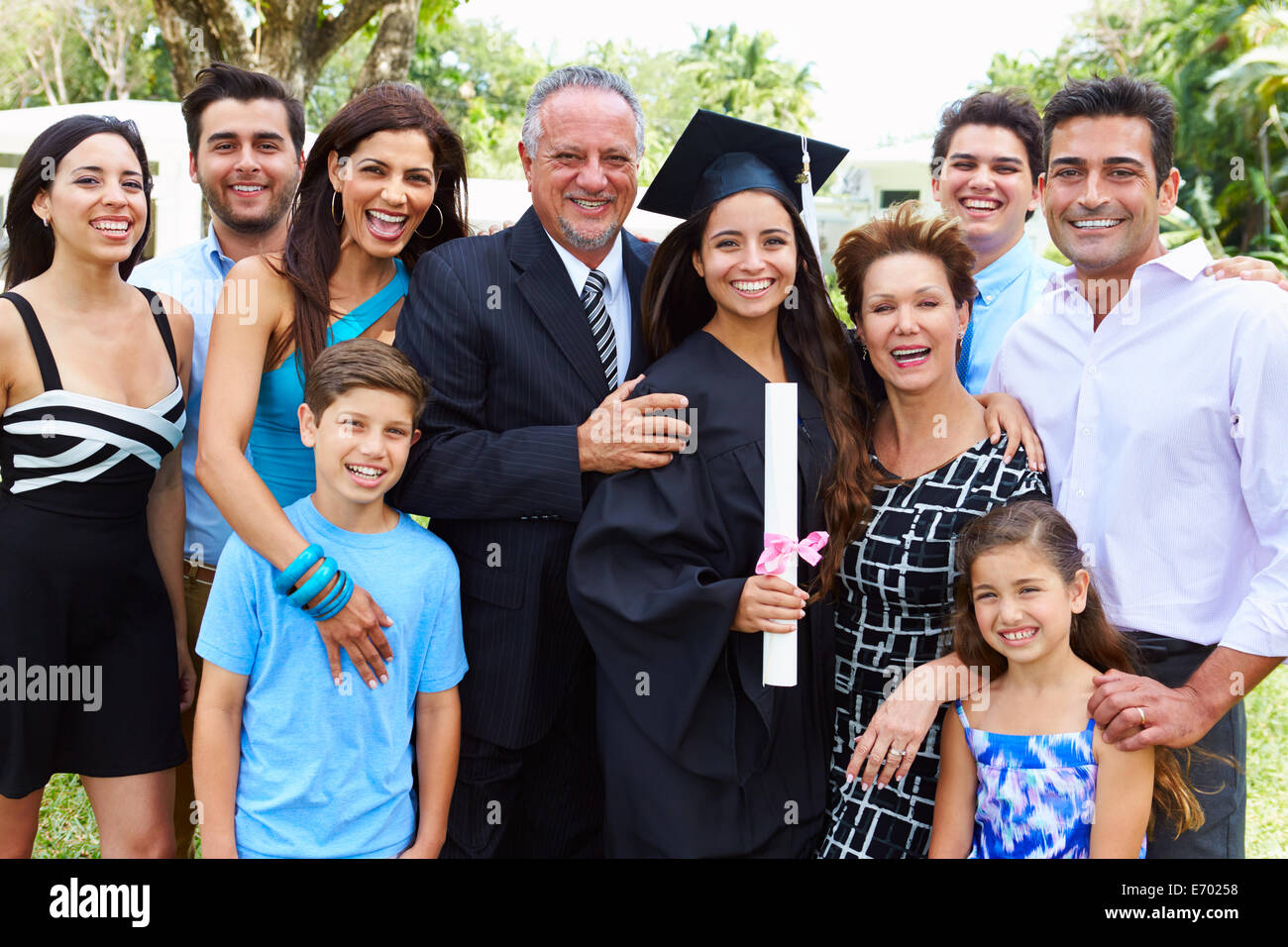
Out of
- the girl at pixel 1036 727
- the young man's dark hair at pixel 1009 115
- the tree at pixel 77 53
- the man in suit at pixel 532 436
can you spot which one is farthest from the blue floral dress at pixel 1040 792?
the tree at pixel 77 53

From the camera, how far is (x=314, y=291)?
306cm

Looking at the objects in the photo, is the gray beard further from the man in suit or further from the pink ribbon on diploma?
the pink ribbon on diploma

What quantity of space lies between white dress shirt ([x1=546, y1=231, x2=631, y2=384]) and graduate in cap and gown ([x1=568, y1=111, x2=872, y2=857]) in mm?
224

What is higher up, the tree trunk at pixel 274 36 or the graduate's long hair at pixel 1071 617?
the tree trunk at pixel 274 36

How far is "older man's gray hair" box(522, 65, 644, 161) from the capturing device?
3207 millimetres

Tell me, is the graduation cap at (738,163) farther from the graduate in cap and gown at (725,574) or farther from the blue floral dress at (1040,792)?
the blue floral dress at (1040,792)

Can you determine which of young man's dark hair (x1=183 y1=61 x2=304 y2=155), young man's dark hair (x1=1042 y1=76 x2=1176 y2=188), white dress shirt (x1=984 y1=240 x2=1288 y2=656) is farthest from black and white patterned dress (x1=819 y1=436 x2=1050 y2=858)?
young man's dark hair (x1=183 y1=61 x2=304 y2=155)

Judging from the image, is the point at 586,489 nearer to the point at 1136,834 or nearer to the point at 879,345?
the point at 879,345

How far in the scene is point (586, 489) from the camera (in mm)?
3027

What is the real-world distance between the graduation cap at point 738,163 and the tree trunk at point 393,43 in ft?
21.5

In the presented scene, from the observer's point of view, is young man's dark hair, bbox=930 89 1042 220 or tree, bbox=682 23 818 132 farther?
tree, bbox=682 23 818 132

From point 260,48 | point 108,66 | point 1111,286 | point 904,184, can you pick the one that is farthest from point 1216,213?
point 108,66

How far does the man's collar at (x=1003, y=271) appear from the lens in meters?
4.30
